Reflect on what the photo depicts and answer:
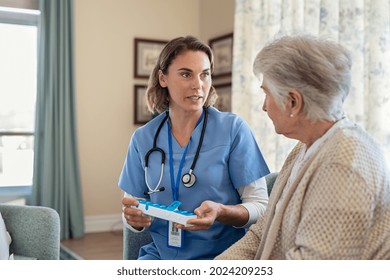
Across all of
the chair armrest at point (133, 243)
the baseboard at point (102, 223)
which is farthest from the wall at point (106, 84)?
the chair armrest at point (133, 243)

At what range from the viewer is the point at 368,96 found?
2.21 meters

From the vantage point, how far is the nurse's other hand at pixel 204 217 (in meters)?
1.18

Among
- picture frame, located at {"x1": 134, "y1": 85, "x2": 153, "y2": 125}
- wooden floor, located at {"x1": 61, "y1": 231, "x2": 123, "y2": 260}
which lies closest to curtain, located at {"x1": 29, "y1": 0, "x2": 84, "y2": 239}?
wooden floor, located at {"x1": 61, "y1": 231, "x2": 123, "y2": 260}

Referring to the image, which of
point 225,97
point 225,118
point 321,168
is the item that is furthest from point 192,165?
point 225,97

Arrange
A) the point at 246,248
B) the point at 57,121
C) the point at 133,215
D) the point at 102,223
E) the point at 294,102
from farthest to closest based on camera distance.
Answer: the point at 102,223
the point at 57,121
the point at 133,215
the point at 246,248
the point at 294,102

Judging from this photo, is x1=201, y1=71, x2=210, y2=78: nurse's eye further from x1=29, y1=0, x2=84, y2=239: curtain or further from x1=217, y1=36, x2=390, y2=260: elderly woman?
x1=29, y1=0, x2=84, y2=239: curtain

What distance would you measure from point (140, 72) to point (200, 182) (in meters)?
3.02

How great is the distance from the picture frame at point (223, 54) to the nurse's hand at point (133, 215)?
2.74 m

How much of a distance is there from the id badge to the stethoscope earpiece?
0.13m

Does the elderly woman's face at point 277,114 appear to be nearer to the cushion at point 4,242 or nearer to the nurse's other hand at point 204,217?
the nurse's other hand at point 204,217

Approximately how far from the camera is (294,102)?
1001mm

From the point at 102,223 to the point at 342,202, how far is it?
3.52 m

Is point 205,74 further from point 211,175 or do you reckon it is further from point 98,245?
Answer: point 98,245

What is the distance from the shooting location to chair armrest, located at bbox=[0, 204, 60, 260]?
1.64 meters
